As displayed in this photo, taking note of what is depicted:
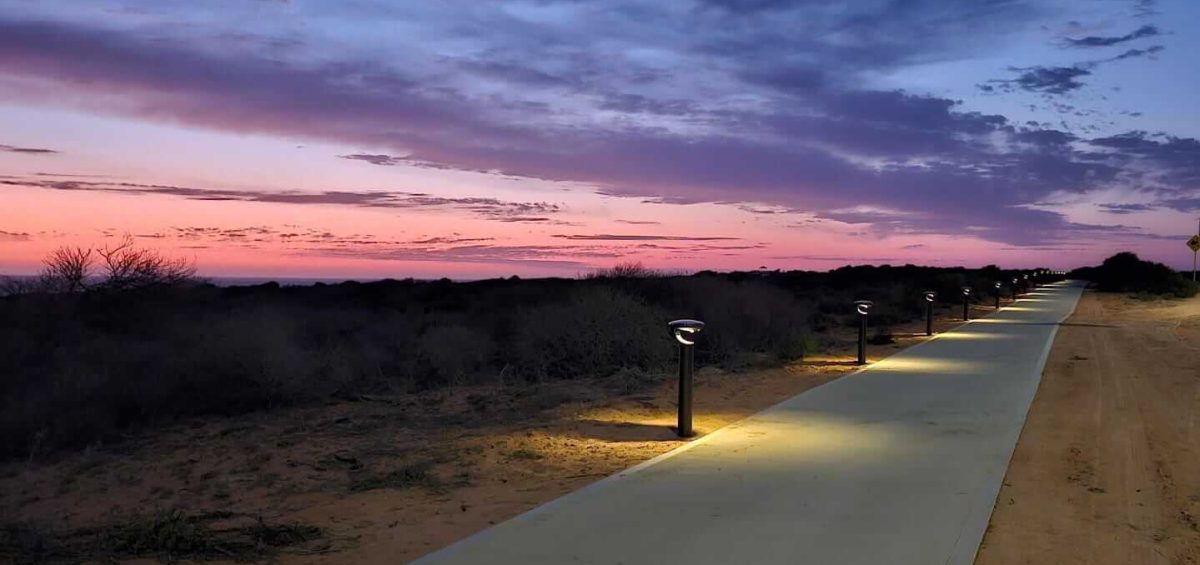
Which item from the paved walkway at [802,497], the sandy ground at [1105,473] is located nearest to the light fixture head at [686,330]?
the paved walkway at [802,497]

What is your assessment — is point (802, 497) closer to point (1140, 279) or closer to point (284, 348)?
point (284, 348)

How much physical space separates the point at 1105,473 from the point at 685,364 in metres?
3.81

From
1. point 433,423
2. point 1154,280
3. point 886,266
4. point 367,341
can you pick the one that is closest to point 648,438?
point 433,423

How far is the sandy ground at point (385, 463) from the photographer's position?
6684mm

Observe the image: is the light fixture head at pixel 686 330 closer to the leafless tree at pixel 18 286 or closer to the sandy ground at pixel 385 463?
the sandy ground at pixel 385 463

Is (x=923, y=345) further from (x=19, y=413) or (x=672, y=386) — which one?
(x=19, y=413)

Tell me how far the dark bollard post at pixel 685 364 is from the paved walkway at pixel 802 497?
356mm

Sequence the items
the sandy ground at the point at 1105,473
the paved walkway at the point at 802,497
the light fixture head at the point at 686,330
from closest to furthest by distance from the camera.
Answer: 1. the paved walkway at the point at 802,497
2. the sandy ground at the point at 1105,473
3. the light fixture head at the point at 686,330

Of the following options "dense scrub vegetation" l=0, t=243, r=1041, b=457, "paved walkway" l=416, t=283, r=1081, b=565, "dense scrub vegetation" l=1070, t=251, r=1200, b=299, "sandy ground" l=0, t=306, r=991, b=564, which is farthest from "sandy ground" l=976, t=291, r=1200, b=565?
"dense scrub vegetation" l=1070, t=251, r=1200, b=299

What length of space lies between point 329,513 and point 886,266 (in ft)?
404

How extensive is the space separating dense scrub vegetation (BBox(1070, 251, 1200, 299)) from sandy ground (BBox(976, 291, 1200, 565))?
42.0 meters

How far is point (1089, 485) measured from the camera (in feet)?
23.4

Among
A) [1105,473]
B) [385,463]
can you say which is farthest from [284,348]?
[1105,473]

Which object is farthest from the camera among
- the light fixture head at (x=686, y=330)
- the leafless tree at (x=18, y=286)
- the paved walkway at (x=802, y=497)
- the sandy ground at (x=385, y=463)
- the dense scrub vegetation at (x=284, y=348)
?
the leafless tree at (x=18, y=286)
